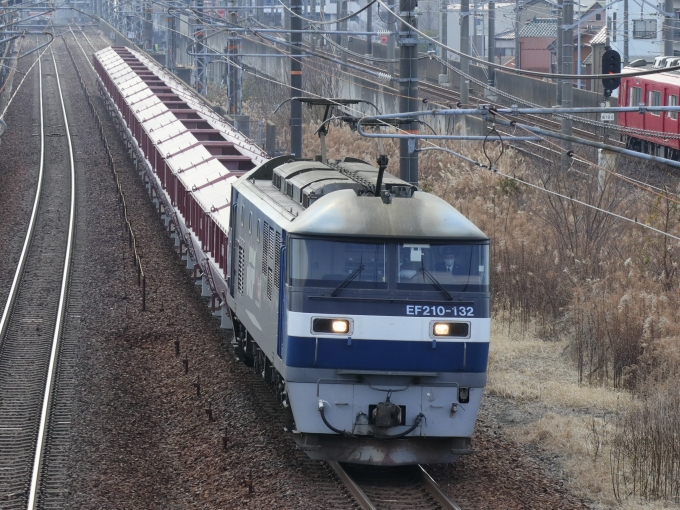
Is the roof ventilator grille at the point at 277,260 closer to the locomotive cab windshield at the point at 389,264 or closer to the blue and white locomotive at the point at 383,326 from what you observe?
the blue and white locomotive at the point at 383,326

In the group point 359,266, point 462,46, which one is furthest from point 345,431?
point 462,46

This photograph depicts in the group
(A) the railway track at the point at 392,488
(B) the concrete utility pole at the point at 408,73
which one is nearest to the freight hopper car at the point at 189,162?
(B) the concrete utility pole at the point at 408,73

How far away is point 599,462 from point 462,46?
32.7 m

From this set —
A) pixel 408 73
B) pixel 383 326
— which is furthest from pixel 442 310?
pixel 408 73

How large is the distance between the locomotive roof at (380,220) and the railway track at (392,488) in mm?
2311

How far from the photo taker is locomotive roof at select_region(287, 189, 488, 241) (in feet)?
34.0

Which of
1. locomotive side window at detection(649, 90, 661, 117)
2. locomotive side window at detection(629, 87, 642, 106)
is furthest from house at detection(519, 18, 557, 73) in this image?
locomotive side window at detection(649, 90, 661, 117)

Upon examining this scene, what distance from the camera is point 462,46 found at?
42219 millimetres

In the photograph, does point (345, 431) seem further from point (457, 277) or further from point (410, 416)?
point (457, 277)

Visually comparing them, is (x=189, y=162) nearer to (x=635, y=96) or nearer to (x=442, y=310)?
(x=442, y=310)

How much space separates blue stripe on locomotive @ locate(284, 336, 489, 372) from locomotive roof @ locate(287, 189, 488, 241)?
992mm

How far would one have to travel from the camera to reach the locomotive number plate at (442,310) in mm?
10312

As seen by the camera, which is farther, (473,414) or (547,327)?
(547,327)

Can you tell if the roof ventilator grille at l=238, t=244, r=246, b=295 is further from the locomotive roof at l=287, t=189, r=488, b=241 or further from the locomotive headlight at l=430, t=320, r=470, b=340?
the locomotive headlight at l=430, t=320, r=470, b=340
